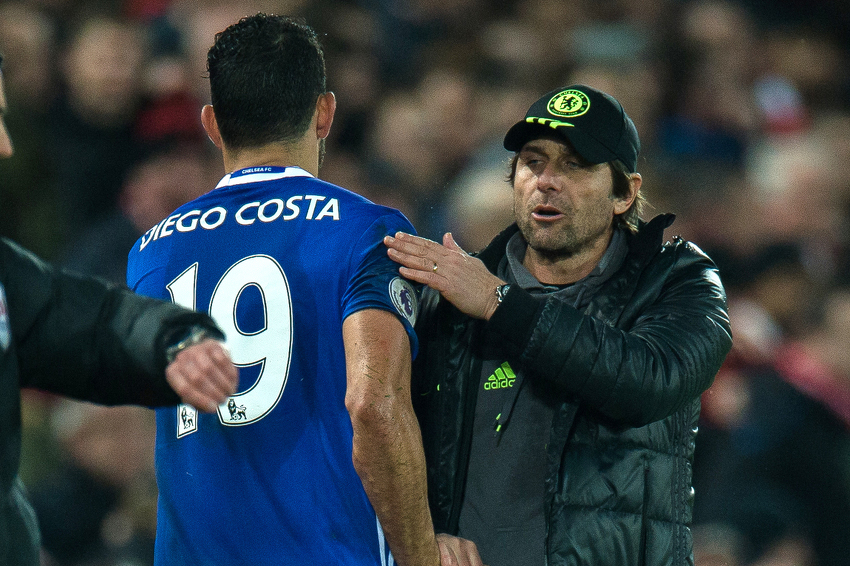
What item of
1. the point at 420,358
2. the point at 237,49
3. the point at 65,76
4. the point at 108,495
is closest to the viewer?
the point at 237,49

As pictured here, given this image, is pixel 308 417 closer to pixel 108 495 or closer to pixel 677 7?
pixel 108 495

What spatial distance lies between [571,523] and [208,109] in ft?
5.22

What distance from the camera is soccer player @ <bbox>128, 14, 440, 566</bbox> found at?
124 inches

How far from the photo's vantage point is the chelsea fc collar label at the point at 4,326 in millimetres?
2436

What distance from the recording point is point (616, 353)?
335 cm

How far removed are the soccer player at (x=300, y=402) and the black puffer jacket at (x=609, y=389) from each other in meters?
0.37

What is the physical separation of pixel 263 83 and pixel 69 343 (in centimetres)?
113

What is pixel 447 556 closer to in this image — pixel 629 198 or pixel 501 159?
pixel 629 198

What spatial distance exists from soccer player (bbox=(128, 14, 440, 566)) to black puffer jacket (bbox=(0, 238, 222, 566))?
617 mm

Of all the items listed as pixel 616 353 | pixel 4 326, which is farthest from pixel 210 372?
pixel 616 353

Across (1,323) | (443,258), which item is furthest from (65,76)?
(1,323)

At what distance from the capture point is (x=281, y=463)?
10.4 ft

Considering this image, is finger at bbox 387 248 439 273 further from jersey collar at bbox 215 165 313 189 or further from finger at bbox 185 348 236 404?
finger at bbox 185 348 236 404

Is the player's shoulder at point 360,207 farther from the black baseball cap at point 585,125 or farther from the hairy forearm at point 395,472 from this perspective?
the black baseball cap at point 585,125
